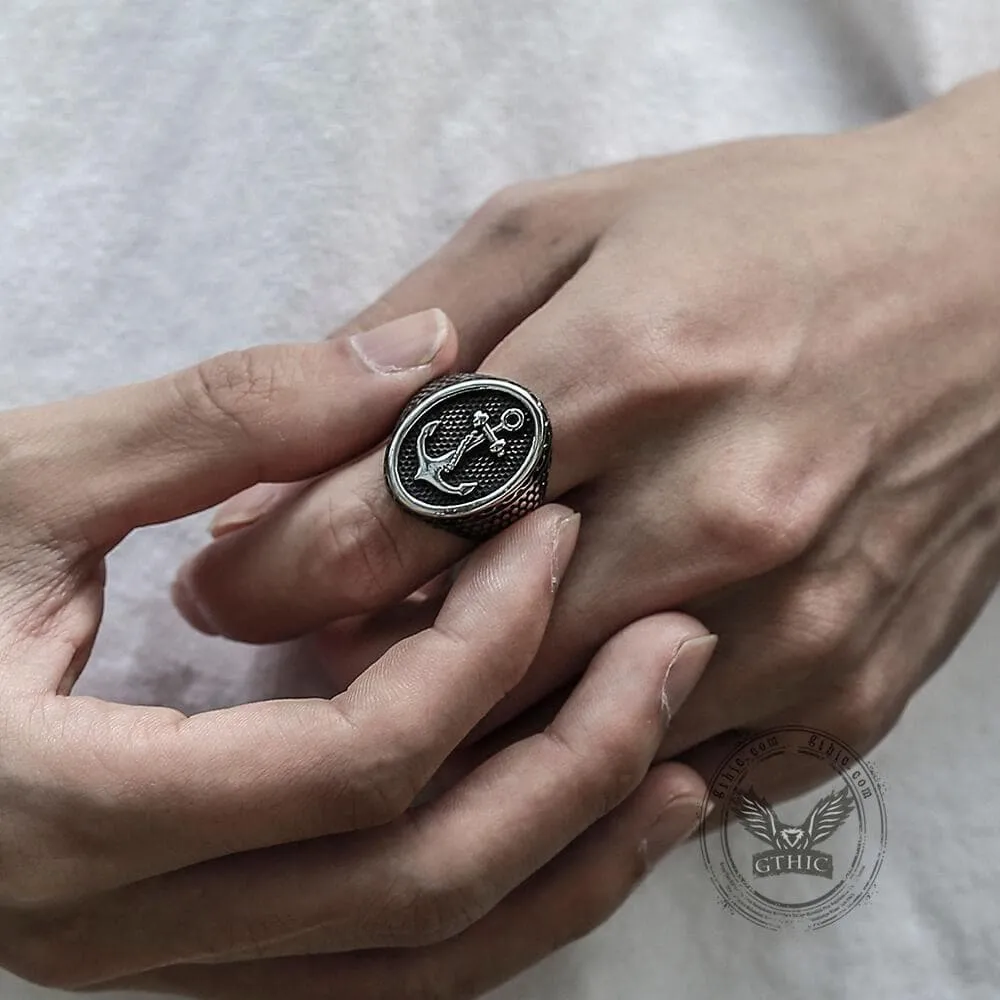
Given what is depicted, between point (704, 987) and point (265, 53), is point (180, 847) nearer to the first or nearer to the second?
point (704, 987)

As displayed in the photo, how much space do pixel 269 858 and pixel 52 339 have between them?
2.03 ft

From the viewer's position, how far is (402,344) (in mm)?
951

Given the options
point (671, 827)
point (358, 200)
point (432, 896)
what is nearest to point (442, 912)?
point (432, 896)

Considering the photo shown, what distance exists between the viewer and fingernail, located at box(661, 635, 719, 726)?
3.07 feet

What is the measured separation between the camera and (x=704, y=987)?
1.19m

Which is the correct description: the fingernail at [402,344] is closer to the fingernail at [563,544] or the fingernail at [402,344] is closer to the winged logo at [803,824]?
the fingernail at [563,544]

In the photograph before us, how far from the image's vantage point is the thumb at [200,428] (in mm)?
908

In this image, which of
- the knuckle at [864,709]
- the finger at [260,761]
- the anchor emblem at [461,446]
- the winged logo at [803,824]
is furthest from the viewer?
the winged logo at [803,824]

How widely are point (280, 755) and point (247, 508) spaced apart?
31 cm

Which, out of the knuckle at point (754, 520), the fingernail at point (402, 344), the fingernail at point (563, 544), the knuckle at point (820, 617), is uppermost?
the fingernail at point (402, 344)

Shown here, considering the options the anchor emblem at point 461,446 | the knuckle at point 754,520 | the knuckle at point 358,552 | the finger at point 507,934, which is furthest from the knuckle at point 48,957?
the knuckle at point 754,520

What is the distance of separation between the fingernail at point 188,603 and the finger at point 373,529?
0.29ft

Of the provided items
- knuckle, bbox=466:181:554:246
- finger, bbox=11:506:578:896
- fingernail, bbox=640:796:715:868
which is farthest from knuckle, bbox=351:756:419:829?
knuckle, bbox=466:181:554:246

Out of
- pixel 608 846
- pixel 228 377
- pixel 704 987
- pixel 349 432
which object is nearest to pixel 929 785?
pixel 704 987
